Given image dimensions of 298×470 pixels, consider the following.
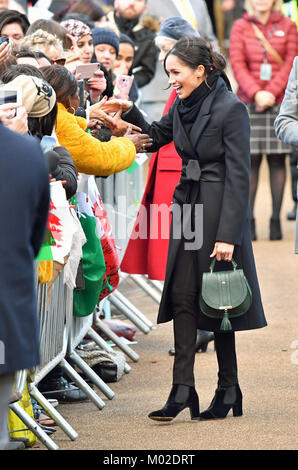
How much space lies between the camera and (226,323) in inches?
236

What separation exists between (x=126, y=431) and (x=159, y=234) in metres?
1.79

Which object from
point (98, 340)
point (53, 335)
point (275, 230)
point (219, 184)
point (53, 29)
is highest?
point (53, 29)

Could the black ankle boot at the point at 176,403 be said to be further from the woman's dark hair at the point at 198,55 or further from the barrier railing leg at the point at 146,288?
the barrier railing leg at the point at 146,288

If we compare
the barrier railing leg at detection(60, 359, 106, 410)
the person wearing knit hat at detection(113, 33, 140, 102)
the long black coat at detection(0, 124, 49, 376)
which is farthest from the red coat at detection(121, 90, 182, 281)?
the long black coat at detection(0, 124, 49, 376)

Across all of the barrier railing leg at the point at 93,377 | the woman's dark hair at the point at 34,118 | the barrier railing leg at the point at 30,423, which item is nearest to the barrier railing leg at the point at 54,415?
the barrier railing leg at the point at 30,423

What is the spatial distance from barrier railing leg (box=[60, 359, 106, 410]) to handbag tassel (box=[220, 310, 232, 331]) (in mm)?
844

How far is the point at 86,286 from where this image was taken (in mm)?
6398

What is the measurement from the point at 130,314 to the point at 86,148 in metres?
2.91

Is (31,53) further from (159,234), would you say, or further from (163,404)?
(163,404)

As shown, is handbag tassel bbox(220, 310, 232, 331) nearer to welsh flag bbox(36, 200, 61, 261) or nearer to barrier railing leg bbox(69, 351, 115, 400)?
barrier railing leg bbox(69, 351, 115, 400)

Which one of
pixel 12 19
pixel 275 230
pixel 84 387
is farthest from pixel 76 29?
pixel 275 230

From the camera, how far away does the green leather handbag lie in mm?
5945

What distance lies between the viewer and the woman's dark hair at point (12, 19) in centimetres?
868

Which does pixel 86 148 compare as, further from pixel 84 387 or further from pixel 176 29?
pixel 176 29
